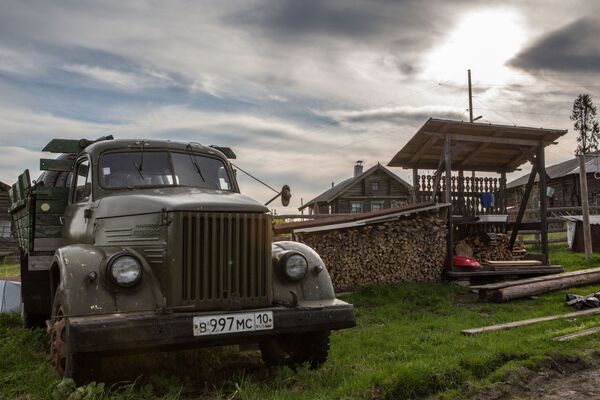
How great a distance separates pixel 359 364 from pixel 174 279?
224cm

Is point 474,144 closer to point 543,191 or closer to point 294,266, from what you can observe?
point 543,191

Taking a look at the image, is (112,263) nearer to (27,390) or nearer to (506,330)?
(27,390)

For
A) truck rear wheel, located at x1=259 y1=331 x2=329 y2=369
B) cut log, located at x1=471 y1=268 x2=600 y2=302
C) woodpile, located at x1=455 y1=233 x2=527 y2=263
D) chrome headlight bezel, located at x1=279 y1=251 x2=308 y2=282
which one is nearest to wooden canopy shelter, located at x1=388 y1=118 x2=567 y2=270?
woodpile, located at x1=455 y1=233 x2=527 y2=263

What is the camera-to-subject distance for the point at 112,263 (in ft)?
14.3

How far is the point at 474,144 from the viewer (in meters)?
13.7

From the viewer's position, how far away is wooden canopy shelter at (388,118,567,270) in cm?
1258

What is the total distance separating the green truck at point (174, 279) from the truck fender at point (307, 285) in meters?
0.01

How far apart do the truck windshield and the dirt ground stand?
3.62 metres

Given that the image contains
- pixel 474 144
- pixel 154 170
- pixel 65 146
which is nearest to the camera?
pixel 154 170

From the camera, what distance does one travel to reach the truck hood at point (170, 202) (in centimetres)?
449

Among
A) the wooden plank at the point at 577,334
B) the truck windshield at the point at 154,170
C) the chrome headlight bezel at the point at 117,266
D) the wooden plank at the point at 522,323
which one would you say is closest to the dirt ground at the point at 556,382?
the wooden plank at the point at 577,334

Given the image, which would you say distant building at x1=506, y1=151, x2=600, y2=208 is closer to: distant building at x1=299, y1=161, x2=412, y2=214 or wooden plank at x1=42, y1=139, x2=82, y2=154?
distant building at x1=299, y1=161, x2=412, y2=214

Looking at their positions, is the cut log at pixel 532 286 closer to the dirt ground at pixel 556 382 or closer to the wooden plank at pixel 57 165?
the dirt ground at pixel 556 382

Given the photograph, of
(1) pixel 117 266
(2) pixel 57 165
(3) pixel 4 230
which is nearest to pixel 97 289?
(1) pixel 117 266
